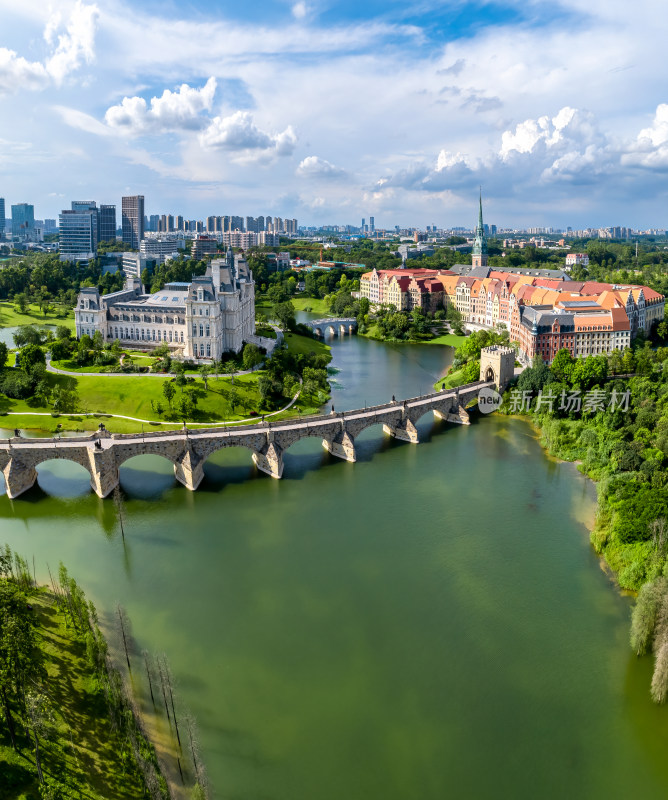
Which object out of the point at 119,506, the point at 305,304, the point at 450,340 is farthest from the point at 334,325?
the point at 119,506

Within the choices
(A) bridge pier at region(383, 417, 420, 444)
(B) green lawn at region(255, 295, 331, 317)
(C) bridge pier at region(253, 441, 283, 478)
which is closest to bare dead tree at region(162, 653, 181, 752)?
(C) bridge pier at region(253, 441, 283, 478)

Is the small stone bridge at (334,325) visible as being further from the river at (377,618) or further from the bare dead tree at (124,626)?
the bare dead tree at (124,626)

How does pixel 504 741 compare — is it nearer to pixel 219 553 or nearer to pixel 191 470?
pixel 219 553

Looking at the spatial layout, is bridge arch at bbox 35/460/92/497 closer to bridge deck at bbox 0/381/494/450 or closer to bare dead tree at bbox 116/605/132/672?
bridge deck at bbox 0/381/494/450

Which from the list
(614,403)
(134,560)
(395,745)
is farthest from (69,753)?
(614,403)

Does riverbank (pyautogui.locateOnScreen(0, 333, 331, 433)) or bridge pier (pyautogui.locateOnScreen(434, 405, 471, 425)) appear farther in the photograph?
bridge pier (pyautogui.locateOnScreen(434, 405, 471, 425))
